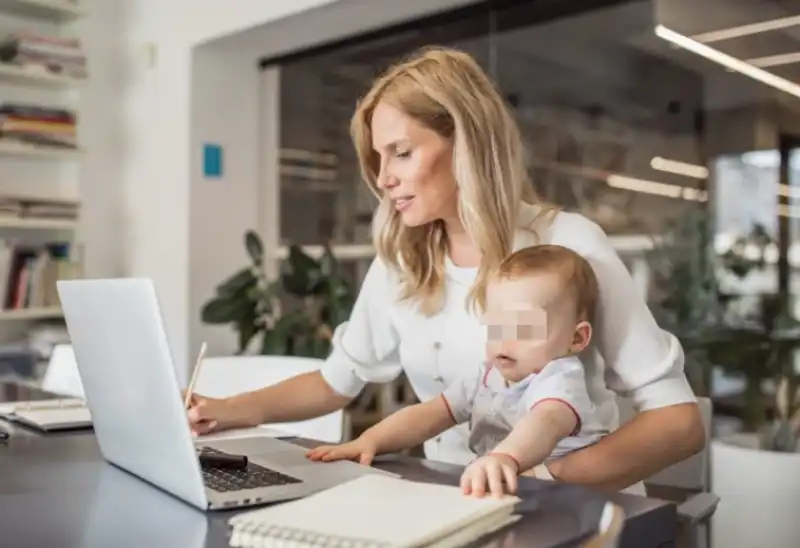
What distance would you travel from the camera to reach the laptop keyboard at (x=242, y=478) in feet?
3.11

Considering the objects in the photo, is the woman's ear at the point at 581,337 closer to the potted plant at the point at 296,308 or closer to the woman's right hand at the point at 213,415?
the woman's right hand at the point at 213,415

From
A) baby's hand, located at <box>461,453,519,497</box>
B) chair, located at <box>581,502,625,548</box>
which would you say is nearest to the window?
baby's hand, located at <box>461,453,519,497</box>

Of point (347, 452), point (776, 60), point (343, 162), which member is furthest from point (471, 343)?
point (343, 162)

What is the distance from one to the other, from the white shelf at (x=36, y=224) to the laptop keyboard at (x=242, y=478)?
114 inches

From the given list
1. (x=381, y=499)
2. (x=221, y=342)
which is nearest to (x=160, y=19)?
(x=221, y=342)

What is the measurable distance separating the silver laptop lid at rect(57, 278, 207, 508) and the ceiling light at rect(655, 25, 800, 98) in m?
2.10

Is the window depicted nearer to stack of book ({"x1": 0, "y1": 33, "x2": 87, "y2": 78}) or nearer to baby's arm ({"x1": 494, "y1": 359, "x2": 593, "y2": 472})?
stack of book ({"x1": 0, "y1": 33, "x2": 87, "y2": 78})

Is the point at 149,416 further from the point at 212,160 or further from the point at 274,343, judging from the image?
the point at 212,160

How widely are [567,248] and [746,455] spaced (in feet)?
3.36

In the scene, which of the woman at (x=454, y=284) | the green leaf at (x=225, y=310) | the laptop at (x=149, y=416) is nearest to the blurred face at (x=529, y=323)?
the woman at (x=454, y=284)

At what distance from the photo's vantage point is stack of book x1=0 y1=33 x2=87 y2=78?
12.0ft

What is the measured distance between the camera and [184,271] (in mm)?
3734

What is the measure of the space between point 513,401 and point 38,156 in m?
3.18

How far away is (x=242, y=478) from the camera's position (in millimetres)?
989
